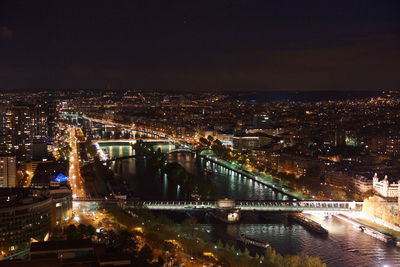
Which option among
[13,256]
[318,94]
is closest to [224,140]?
[13,256]

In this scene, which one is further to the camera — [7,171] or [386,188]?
[7,171]

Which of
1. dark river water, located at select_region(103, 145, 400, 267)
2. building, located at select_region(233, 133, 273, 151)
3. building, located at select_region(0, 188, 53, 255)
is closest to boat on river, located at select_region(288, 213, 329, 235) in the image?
dark river water, located at select_region(103, 145, 400, 267)

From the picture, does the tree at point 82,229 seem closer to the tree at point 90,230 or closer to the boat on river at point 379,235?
the tree at point 90,230

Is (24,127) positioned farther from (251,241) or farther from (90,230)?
(251,241)

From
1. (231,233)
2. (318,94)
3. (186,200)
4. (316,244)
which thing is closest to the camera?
(316,244)

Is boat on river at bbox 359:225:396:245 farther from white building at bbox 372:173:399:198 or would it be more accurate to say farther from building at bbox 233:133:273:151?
building at bbox 233:133:273:151

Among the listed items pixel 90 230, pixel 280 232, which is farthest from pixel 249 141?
pixel 90 230

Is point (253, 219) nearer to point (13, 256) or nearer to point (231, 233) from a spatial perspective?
point (231, 233)
